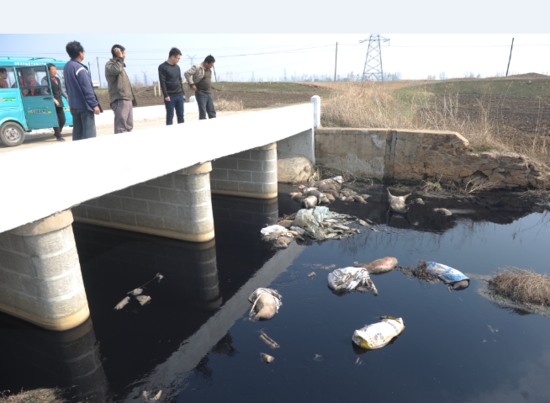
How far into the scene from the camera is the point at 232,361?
6.19m

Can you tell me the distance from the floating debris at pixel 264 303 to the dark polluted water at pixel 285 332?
0.56 feet

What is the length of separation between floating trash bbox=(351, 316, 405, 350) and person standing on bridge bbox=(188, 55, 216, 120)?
7050mm

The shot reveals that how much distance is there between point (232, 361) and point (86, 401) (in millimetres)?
2070

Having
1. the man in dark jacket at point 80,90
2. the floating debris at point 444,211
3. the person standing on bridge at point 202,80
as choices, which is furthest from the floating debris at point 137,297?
the floating debris at point 444,211

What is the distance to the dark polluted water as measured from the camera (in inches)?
223

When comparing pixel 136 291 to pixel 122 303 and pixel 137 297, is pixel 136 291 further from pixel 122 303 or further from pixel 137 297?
pixel 122 303

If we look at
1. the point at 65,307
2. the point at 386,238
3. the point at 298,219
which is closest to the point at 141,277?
the point at 65,307

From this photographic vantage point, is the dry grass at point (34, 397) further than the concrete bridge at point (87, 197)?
No

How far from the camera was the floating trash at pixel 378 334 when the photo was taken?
6.32m

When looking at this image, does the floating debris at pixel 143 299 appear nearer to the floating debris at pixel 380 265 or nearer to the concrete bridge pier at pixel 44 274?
the concrete bridge pier at pixel 44 274

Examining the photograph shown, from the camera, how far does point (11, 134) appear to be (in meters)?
8.98

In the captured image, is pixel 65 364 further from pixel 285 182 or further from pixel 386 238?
pixel 285 182

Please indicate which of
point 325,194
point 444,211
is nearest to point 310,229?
point 325,194

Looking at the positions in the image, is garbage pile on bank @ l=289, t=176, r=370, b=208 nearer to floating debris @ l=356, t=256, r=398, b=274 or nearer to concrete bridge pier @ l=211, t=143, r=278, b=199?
concrete bridge pier @ l=211, t=143, r=278, b=199
